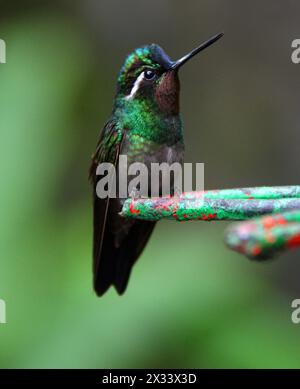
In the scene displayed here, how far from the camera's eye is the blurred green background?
3297mm

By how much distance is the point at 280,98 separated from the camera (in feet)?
20.3

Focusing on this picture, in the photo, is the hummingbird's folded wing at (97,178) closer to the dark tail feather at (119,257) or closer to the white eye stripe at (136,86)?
the dark tail feather at (119,257)

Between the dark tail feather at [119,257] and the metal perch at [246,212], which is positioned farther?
the dark tail feather at [119,257]

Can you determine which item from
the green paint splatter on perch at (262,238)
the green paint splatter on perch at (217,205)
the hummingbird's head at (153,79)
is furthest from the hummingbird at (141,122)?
the green paint splatter on perch at (262,238)

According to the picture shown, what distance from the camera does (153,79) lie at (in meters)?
3.22

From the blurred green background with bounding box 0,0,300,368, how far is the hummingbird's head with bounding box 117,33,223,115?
839 mm

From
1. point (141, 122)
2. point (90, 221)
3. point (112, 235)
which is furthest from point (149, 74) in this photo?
point (90, 221)

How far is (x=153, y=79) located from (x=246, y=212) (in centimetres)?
153

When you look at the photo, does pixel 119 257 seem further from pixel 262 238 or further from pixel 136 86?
pixel 262 238

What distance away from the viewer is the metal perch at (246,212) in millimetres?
1205

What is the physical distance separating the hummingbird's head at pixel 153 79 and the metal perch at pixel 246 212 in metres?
0.99

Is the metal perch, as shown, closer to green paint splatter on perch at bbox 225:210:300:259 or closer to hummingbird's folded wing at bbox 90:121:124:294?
green paint splatter on perch at bbox 225:210:300:259

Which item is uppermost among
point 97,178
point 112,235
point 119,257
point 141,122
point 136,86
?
point 136,86

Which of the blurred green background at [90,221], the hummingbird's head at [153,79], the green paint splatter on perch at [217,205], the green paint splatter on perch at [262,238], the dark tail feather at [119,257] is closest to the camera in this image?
the green paint splatter on perch at [262,238]
